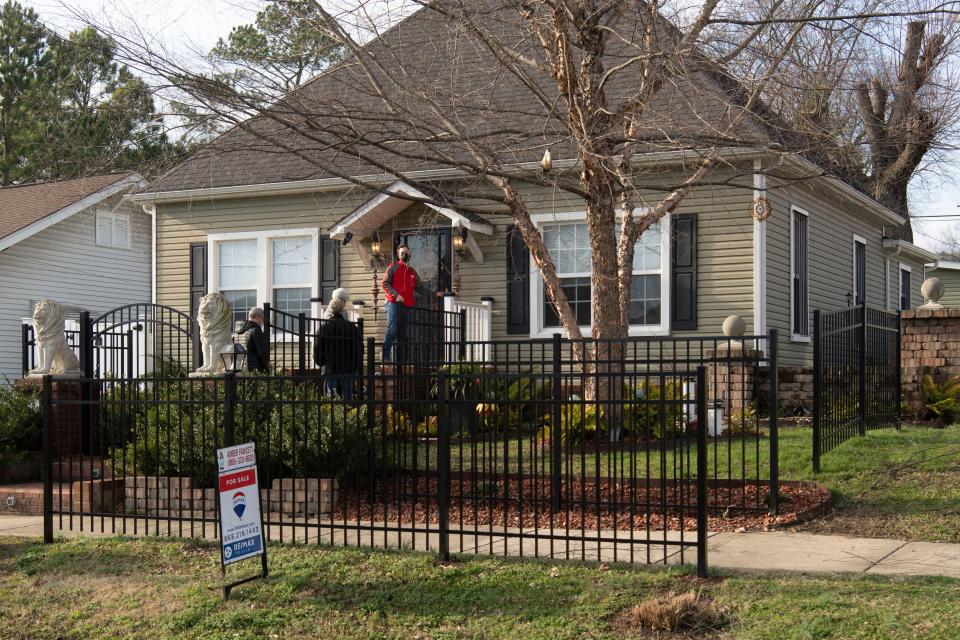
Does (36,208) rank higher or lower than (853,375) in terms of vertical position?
higher

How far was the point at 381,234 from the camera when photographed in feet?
60.5

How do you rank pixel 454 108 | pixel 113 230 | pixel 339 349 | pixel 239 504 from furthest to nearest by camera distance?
pixel 113 230
pixel 339 349
pixel 454 108
pixel 239 504

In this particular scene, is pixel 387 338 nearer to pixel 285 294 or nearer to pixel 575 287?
pixel 575 287

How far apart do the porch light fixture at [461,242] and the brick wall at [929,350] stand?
271 inches

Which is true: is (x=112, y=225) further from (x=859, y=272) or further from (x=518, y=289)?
(x=859, y=272)

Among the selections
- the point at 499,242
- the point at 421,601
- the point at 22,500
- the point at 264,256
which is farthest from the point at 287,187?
the point at 421,601

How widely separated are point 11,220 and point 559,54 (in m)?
18.8

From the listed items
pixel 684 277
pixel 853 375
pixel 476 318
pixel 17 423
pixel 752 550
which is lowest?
pixel 752 550

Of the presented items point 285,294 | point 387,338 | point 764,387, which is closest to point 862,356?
point 764,387

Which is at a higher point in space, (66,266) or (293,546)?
(66,266)

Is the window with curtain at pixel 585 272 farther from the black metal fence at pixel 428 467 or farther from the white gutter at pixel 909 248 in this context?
the white gutter at pixel 909 248

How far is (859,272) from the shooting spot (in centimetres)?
2092

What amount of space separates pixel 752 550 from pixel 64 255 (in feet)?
73.5

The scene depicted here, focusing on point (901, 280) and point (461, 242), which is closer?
point (461, 242)
